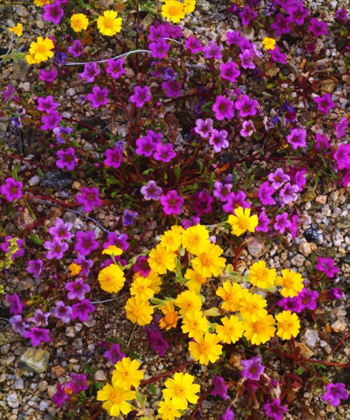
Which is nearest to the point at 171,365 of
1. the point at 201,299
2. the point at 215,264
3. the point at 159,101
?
the point at 201,299

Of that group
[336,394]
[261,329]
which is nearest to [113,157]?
[261,329]

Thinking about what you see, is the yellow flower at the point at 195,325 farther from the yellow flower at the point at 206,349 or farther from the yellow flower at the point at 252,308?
the yellow flower at the point at 252,308

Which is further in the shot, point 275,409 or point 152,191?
point 152,191

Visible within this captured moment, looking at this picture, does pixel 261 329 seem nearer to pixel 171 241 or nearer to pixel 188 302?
pixel 188 302

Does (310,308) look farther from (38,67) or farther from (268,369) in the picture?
(38,67)

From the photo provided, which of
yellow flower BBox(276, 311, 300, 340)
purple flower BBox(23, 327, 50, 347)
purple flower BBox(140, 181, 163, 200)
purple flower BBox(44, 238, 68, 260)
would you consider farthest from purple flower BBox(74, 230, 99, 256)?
yellow flower BBox(276, 311, 300, 340)
